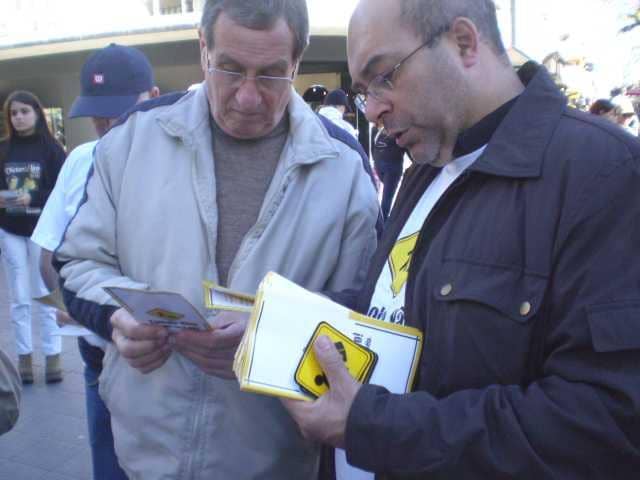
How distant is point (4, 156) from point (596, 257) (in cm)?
489

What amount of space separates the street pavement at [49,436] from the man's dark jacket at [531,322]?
3.06 meters

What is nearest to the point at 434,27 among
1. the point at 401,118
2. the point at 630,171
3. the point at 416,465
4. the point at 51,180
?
the point at 401,118

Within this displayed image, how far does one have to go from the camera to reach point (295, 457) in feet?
6.33

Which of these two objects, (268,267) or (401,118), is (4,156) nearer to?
(268,267)

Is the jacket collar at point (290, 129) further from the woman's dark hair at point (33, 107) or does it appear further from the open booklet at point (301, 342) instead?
the woman's dark hair at point (33, 107)

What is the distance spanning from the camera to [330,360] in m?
1.32

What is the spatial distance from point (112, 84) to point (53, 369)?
8.93 feet

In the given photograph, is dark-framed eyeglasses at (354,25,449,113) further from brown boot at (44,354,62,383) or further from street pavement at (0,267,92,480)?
brown boot at (44,354,62,383)

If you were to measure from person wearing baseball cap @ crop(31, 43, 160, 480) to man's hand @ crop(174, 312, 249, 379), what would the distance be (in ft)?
3.08

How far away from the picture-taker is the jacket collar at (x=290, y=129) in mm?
1906

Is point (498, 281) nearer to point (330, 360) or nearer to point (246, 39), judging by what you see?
point (330, 360)

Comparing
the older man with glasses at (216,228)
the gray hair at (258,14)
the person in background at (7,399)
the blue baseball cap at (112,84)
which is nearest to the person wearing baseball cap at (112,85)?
the blue baseball cap at (112,84)

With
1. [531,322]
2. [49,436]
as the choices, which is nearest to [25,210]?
[49,436]

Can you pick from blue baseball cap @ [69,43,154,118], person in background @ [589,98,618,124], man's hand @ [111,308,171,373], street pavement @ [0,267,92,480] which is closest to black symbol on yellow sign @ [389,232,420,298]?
man's hand @ [111,308,171,373]
